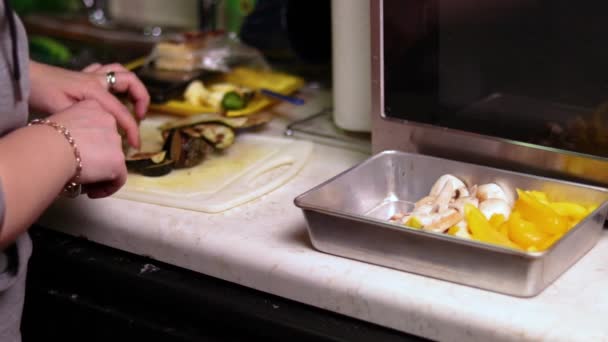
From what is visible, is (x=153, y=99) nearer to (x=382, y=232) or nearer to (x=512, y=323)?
(x=382, y=232)

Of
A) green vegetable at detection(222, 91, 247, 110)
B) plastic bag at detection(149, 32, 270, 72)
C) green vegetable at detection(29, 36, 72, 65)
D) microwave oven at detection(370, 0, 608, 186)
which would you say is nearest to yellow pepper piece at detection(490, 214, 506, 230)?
microwave oven at detection(370, 0, 608, 186)

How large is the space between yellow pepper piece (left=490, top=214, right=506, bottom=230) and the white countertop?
2.9 inches

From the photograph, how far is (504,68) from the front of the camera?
87 cm

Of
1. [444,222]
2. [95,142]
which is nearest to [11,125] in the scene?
[95,142]

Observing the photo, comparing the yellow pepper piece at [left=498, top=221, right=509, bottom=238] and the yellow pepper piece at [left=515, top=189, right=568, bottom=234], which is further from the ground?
the yellow pepper piece at [left=515, top=189, right=568, bottom=234]

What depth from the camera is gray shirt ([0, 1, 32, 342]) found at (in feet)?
2.37

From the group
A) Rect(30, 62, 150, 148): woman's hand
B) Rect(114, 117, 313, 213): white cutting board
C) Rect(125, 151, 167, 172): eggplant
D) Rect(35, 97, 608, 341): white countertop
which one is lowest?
Rect(35, 97, 608, 341): white countertop

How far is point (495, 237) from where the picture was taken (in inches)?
29.3

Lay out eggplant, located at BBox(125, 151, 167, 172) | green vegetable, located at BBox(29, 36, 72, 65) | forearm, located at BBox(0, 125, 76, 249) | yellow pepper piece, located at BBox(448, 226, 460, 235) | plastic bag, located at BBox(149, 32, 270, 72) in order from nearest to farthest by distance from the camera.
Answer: forearm, located at BBox(0, 125, 76, 249) < yellow pepper piece, located at BBox(448, 226, 460, 235) < eggplant, located at BBox(125, 151, 167, 172) < plastic bag, located at BBox(149, 32, 270, 72) < green vegetable, located at BBox(29, 36, 72, 65)

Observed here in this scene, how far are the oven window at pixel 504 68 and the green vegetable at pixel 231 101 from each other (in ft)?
0.94

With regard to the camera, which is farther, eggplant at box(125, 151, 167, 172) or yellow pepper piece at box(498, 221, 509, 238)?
eggplant at box(125, 151, 167, 172)

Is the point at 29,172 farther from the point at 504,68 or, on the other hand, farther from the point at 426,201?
the point at 504,68

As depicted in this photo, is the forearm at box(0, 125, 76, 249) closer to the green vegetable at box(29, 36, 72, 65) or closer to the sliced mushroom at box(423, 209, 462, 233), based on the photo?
the sliced mushroom at box(423, 209, 462, 233)

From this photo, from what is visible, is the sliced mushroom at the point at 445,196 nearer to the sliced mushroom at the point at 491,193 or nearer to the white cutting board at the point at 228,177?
the sliced mushroom at the point at 491,193
